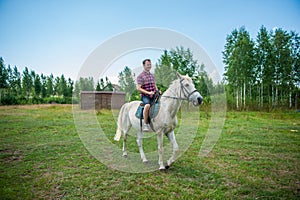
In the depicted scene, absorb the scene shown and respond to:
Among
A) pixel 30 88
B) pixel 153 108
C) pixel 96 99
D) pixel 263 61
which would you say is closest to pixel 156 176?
pixel 153 108

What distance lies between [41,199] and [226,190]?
3314mm

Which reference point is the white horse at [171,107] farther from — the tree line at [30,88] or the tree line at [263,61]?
the tree line at [30,88]

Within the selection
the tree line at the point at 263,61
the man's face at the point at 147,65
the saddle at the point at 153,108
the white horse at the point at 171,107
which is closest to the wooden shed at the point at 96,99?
the tree line at the point at 263,61

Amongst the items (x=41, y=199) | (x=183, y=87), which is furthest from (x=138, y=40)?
(x=41, y=199)

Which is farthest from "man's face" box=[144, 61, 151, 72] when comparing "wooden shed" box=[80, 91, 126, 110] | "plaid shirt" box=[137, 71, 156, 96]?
"wooden shed" box=[80, 91, 126, 110]

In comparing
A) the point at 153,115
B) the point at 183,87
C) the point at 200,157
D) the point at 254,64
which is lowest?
the point at 200,157

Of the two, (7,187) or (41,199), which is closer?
(41,199)

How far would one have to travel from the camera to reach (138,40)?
245 inches

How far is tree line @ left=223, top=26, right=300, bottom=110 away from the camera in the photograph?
24.3m

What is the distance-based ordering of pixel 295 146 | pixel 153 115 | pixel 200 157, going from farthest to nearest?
pixel 295 146, pixel 200 157, pixel 153 115

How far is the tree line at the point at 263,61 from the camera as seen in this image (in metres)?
24.3

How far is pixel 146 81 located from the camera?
16.0 ft

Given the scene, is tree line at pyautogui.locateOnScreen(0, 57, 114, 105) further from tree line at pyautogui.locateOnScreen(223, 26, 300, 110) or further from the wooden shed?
tree line at pyautogui.locateOnScreen(223, 26, 300, 110)

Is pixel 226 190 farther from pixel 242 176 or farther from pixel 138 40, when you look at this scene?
pixel 138 40
